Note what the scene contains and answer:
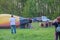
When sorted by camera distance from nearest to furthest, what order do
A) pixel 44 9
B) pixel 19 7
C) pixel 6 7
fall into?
pixel 44 9 → pixel 6 7 → pixel 19 7

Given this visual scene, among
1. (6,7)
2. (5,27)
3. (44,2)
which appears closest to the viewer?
(5,27)

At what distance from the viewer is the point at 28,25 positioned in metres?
26.4

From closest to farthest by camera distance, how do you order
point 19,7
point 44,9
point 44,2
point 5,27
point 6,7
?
point 5,27 → point 44,2 → point 44,9 → point 6,7 → point 19,7

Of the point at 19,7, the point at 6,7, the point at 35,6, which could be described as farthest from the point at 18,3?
the point at 35,6

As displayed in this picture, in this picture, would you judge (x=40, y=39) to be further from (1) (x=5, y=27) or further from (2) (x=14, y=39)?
(1) (x=5, y=27)

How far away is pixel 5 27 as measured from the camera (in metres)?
26.0

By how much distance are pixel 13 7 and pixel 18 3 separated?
451cm

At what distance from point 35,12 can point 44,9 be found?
3.14 metres

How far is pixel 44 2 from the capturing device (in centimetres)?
4844

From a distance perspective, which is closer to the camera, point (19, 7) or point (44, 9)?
point (44, 9)

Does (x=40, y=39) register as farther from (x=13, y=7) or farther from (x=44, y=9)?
(x=13, y=7)

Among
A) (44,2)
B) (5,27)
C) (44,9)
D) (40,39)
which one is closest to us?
(40,39)

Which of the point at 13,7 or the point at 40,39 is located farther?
the point at 13,7

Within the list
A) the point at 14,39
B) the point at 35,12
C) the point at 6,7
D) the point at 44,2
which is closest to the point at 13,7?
the point at 6,7
